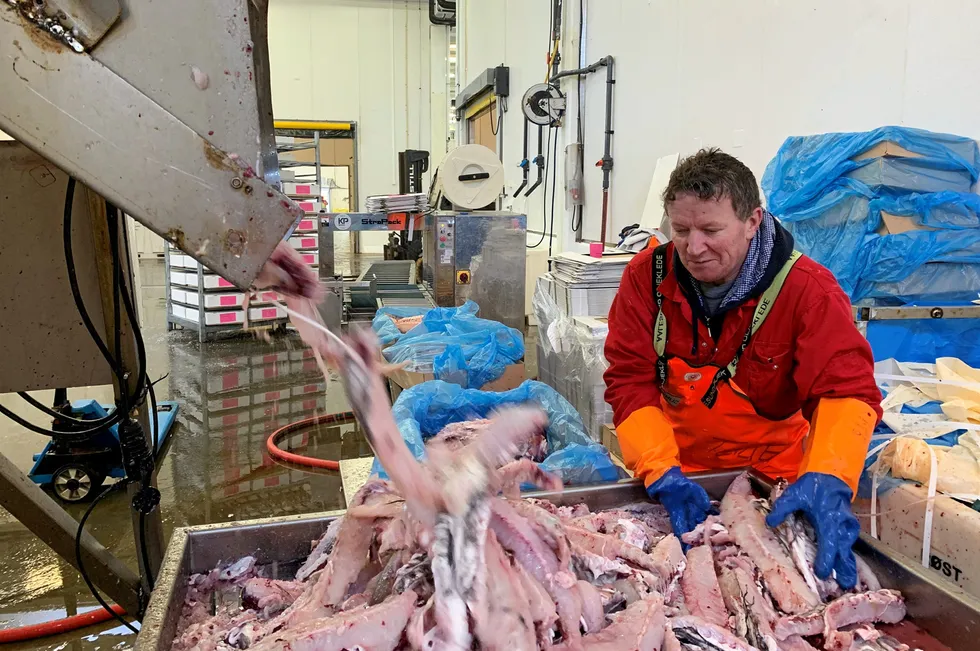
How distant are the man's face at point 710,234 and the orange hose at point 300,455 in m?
2.42

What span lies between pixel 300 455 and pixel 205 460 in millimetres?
575

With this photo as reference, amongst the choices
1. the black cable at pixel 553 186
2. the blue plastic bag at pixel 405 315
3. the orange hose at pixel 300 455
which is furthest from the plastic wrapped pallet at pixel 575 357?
the black cable at pixel 553 186

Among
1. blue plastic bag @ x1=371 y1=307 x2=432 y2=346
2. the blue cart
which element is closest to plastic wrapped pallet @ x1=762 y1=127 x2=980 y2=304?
blue plastic bag @ x1=371 y1=307 x2=432 y2=346

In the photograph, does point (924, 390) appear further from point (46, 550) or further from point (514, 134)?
point (514, 134)

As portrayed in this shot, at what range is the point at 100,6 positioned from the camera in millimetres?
868

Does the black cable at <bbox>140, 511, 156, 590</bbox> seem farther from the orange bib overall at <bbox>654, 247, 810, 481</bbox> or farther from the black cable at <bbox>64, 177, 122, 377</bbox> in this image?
the orange bib overall at <bbox>654, 247, 810, 481</bbox>

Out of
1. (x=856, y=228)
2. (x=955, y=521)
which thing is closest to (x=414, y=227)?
(x=856, y=228)

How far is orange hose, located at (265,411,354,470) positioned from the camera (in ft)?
13.9

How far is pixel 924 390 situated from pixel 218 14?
237cm

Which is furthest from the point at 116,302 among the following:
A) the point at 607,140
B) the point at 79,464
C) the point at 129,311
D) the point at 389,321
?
the point at 607,140

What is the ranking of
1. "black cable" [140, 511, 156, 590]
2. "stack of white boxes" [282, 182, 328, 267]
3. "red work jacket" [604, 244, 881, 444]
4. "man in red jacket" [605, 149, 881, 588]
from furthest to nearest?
1. "stack of white boxes" [282, 182, 328, 267]
2. "black cable" [140, 511, 156, 590]
3. "red work jacket" [604, 244, 881, 444]
4. "man in red jacket" [605, 149, 881, 588]

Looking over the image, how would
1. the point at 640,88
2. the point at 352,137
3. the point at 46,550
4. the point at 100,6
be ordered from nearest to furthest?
the point at 100,6 < the point at 46,550 < the point at 640,88 < the point at 352,137

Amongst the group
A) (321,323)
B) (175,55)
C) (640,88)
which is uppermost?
(640,88)

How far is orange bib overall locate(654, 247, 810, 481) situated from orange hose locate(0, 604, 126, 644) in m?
2.21
